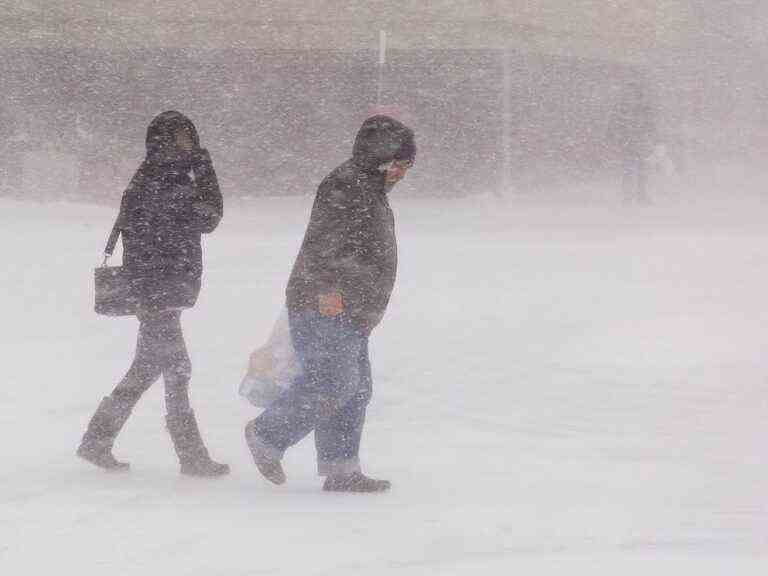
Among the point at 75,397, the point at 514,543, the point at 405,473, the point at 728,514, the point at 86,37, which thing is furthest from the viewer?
the point at 86,37

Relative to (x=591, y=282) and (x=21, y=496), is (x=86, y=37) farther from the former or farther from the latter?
(x=21, y=496)

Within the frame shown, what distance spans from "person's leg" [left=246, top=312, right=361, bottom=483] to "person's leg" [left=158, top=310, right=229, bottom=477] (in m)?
0.30

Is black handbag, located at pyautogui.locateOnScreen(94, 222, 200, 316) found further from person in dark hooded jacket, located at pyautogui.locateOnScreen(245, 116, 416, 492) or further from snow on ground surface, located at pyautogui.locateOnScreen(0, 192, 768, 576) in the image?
snow on ground surface, located at pyautogui.locateOnScreen(0, 192, 768, 576)

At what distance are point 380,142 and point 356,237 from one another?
1.18ft

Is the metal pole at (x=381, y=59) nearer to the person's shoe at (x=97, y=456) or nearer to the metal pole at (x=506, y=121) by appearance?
the metal pole at (x=506, y=121)

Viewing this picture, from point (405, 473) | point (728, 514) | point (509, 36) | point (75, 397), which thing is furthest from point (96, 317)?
point (509, 36)

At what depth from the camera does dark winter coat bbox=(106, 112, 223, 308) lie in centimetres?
486

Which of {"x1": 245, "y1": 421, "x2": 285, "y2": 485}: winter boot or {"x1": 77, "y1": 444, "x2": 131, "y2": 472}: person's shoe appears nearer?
{"x1": 245, "y1": 421, "x2": 285, "y2": 485}: winter boot

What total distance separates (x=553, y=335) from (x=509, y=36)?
15666 millimetres

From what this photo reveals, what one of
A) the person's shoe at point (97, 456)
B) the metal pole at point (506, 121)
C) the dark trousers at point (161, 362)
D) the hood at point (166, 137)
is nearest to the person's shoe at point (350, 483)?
the dark trousers at point (161, 362)

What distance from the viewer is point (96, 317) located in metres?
10.2

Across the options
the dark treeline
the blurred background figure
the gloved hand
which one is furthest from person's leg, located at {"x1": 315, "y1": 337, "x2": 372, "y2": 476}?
the blurred background figure

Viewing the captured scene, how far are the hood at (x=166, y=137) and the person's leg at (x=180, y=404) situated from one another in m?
0.58

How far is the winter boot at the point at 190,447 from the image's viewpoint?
5004 millimetres
